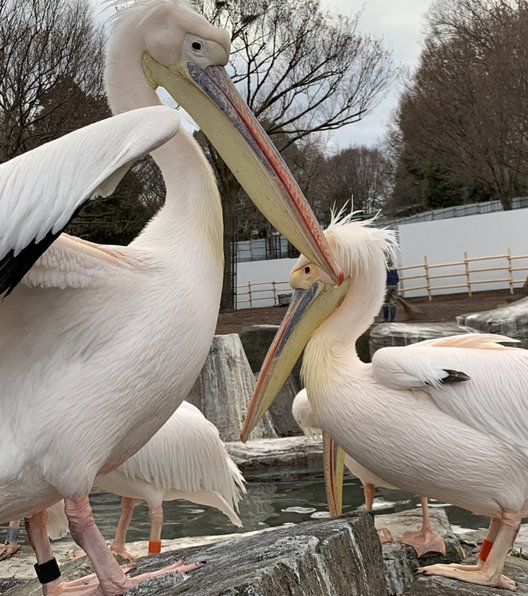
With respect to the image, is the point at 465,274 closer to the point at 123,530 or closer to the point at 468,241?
the point at 468,241

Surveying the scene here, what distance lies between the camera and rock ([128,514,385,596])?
2.08 m

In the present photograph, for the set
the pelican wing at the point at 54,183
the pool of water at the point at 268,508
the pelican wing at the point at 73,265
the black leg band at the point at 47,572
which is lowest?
the pool of water at the point at 268,508

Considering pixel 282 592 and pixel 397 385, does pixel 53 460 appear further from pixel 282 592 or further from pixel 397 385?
pixel 397 385

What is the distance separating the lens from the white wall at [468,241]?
818 inches

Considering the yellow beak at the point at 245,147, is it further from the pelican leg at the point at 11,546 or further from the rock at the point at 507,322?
the rock at the point at 507,322

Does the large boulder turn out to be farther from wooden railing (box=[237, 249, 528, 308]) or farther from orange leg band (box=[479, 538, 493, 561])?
wooden railing (box=[237, 249, 528, 308])

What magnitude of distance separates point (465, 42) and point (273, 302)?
1003 cm

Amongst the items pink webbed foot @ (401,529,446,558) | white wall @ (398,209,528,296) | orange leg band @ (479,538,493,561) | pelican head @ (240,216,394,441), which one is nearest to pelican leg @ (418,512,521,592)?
orange leg band @ (479,538,493,561)

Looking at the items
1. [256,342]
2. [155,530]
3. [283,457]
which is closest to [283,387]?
[256,342]

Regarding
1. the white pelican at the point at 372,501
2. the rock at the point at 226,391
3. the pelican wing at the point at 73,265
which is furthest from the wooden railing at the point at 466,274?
the pelican wing at the point at 73,265

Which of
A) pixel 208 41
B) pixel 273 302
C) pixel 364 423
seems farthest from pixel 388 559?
pixel 273 302

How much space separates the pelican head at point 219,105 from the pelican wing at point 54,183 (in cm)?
66

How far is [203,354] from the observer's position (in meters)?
2.45

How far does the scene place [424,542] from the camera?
3826 millimetres
